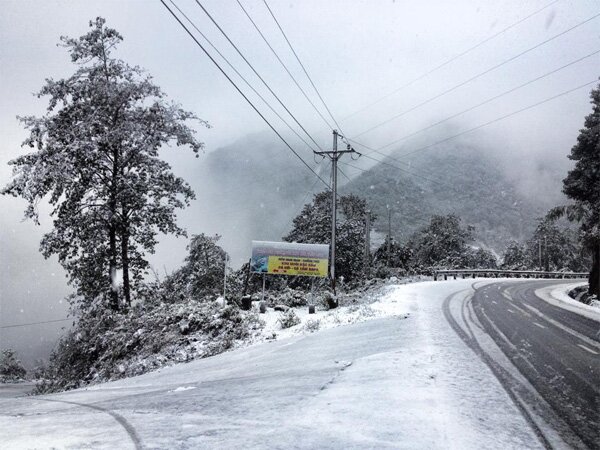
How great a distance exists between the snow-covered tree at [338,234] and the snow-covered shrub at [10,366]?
53.7 meters

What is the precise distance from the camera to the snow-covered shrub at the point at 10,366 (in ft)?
216

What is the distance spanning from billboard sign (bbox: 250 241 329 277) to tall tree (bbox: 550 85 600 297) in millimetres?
18545

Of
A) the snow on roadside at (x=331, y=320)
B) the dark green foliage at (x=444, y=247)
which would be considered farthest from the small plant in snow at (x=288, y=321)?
the dark green foliage at (x=444, y=247)

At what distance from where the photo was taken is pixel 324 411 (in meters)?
4.37

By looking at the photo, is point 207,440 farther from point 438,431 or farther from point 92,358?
point 92,358

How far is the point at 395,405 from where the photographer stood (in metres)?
4.47

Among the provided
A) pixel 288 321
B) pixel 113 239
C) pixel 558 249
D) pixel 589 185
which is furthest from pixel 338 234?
pixel 558 249

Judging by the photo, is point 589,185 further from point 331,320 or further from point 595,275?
point 331,320

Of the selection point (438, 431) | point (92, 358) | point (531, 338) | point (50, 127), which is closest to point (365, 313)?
point (531, 338)

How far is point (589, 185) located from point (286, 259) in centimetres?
2135

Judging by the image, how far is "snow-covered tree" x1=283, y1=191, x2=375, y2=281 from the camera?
3862 cm

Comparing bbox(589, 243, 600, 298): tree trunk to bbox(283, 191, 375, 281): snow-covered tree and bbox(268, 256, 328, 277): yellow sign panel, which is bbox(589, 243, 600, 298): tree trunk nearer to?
bbox(283, 191, 375, 281): snow-covered tree

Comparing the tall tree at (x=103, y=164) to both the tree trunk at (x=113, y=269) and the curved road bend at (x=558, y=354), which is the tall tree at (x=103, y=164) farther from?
the curved road bend at (x=558, y=354)

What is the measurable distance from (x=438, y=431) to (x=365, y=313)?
30.5 ft
